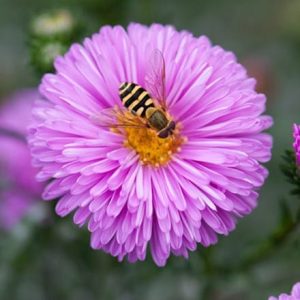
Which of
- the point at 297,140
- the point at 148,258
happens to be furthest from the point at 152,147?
the point at 148,258

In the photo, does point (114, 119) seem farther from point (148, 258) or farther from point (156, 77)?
point (148, 258)

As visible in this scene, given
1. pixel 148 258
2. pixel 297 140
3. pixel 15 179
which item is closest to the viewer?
pixel 297 140

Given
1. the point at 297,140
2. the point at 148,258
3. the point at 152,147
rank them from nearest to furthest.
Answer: the point at 297,140, the point at 152,147, the point at 148,258

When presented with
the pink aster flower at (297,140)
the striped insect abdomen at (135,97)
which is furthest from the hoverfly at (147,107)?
the pink aster flower at (297,140)

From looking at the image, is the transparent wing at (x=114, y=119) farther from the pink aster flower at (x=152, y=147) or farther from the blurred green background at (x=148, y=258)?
the blurred green background at (x=148, y=258)

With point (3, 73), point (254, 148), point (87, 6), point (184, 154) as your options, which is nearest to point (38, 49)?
point (87, 6)

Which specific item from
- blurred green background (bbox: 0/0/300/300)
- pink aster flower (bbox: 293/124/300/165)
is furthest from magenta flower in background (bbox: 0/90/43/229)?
pink aster flower (bbox: 293/124/300/165)

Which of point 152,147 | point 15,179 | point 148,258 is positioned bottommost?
point 148,258
